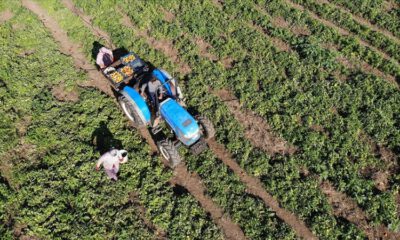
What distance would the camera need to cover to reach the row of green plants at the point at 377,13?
1625cm

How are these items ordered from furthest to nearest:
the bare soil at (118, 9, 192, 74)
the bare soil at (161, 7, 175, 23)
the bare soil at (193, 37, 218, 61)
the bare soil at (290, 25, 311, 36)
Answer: the bare soil at (161, 7, 175, 23) < the bare soil at (290, 25, 311, 36) < the bare soil at (193, 37, 218, 61) < the bare soil at (118, 9, 192, 74)

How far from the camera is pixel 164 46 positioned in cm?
1566

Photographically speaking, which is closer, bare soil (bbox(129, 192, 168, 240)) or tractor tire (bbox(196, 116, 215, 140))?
bare soil (bbox(129, 192, 168, 240))

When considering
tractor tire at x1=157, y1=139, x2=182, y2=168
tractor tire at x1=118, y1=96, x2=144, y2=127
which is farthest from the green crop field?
tractor tire at x1=157, y1=139, x2=182, y2=168

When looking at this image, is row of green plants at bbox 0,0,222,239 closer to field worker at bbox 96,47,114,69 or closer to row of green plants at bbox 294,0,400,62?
field worker at bbox 96,47,114,69

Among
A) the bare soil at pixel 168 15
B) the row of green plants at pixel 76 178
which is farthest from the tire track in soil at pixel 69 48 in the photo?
the bare soil at pixel 168 15

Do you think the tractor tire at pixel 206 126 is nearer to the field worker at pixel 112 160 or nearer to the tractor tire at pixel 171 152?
the tractor tire at pixel 171 152

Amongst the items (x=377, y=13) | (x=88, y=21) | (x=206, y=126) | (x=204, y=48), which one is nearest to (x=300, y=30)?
(x=377, y=13)

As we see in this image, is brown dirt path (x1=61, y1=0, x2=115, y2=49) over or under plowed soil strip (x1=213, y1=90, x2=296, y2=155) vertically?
over

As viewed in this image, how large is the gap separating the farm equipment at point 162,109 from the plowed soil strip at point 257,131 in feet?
5.66

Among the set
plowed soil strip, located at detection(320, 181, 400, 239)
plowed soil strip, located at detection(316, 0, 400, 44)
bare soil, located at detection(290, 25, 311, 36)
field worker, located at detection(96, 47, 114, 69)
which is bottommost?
plowed soil strip, located at detection(320, 181, 400, 239)

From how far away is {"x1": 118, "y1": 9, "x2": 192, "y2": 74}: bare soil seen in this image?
48.5 feet

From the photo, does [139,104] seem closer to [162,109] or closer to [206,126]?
[162,109]

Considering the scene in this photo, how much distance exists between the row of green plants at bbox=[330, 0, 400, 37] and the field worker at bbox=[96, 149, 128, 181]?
13530 millimetres
